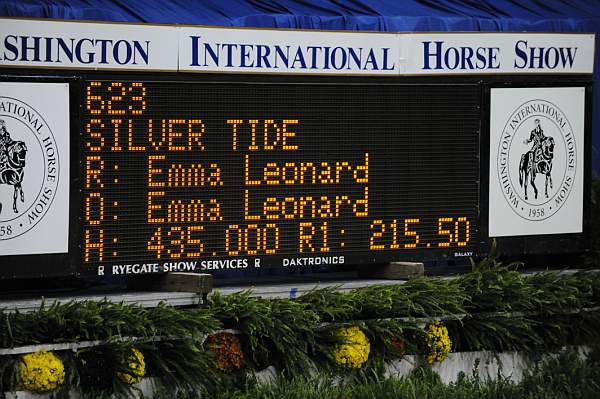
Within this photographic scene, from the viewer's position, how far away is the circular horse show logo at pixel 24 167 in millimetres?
10727

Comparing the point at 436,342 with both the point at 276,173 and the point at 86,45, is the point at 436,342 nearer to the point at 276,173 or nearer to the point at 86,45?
the point at 276,173

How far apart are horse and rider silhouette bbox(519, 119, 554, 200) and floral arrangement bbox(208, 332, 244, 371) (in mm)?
3236

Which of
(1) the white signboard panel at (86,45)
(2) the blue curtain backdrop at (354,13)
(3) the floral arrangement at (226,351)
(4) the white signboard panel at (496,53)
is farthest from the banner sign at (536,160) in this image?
(1) the white signboard panel at (86,45)

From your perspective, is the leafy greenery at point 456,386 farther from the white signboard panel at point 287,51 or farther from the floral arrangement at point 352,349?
the white signboard panel at point 287,51

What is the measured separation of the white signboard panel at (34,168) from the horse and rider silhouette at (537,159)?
14.1 feet

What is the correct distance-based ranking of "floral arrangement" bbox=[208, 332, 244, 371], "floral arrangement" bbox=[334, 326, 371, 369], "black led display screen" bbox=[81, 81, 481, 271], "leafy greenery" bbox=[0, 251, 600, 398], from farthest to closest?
1. "floral arrangement" bbox=[334, 326, 371, 369]
2. "floral arrangement" bbox=[208, 332, 244, 371]
3. "black led display screen" bbox=[81, 81, 481, 271]
4. "leafy greenery" bbox=[0, 251, 600, 398]

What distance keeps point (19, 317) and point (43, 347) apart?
278 millimetres

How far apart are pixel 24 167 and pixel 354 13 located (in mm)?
4405

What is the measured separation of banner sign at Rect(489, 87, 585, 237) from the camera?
1288 centimetres

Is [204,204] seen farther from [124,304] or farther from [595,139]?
[595,139]

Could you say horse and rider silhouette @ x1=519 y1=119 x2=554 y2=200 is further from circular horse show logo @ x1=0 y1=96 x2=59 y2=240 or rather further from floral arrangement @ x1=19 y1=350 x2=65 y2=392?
floral arrangement @ x1=19 y1=350 x2=65 y2=392

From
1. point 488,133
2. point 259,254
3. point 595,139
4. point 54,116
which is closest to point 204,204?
point 259,254

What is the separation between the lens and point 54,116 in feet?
35.7

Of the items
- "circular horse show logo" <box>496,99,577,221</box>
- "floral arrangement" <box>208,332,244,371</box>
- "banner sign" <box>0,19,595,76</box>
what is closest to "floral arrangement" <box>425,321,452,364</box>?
"circular horse show logo" <box>496,99,577,221</box>
